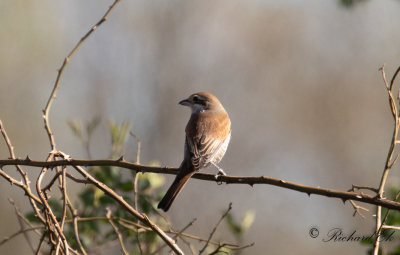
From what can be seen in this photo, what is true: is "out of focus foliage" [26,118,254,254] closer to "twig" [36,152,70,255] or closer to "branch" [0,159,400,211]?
"branch" [0,159,400,211]

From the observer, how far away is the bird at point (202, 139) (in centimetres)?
345

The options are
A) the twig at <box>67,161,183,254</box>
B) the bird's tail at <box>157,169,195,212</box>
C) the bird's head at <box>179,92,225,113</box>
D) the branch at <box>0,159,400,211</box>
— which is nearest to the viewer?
the branch at <box>0,159,400,211</box>

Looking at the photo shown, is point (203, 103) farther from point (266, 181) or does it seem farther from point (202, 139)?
point (266, 181)

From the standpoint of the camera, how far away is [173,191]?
3.37 m

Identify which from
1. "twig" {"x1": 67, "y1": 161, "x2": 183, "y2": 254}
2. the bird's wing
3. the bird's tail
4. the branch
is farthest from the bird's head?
"twig" {"x1": 67, "y1": 161, "x2": 183, "y2": 254}

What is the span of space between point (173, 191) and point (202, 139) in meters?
1.01

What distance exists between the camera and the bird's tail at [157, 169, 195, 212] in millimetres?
3330

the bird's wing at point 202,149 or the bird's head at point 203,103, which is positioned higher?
the bird's head at point 203,103

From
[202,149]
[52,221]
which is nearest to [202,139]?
[202,149]

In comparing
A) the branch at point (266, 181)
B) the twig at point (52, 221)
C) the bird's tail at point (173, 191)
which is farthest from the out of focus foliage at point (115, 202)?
the twig at point (52, 221)

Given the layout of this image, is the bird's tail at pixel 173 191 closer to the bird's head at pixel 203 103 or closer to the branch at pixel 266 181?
the branch at pixel 266 181

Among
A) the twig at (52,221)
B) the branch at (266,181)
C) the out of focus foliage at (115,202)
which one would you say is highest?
the branch at (266,181)

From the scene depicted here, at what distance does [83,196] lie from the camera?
386 centimetres

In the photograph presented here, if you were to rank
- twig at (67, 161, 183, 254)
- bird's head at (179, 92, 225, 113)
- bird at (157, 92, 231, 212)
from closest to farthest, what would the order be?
twig at (67, 161, 183, 254), bird at (157, 92, 231, 212), bird's head at (179, 92, 225, 113)
